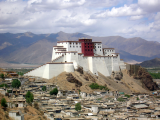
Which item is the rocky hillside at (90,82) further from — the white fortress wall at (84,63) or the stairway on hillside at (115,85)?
the white fortress wall at (84,63)

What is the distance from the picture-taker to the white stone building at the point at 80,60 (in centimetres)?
6769

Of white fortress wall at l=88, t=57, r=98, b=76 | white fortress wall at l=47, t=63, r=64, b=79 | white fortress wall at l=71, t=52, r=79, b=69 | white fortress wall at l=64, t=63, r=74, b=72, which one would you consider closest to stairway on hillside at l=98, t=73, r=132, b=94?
white fortress wall at l=88, t=57, r=98, b=76

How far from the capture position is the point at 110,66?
7738 centimetres

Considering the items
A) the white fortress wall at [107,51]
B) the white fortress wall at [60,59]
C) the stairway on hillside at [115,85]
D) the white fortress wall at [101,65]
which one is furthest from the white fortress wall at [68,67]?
the white fortress wall at [107,51]

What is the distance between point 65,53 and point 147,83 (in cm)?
2385

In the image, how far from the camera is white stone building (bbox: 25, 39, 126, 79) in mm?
67688

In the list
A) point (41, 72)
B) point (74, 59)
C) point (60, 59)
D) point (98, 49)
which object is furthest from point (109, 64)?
point (41, 72)

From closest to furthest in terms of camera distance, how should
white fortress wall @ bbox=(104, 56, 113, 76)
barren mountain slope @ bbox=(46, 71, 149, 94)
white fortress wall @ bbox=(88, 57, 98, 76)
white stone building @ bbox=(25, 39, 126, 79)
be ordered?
barren mountain slope @ bbox=(46, 71, 149, 94)
white stone building @ bbox=(25, 39, 126, 79)
white fortress wall @ bbox=(88, 57, 98, 76)
white fortress wall @ bbox=(104, 56, 113, 76)

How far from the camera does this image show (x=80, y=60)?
7156 centimetres

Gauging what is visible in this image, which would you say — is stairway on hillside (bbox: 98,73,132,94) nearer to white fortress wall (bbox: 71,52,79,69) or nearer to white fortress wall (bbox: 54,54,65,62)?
white fortress wall (bbox: 71,52,79,69)

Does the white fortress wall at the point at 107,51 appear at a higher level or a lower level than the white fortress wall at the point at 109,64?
higher

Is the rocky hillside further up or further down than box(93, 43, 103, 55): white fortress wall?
further down

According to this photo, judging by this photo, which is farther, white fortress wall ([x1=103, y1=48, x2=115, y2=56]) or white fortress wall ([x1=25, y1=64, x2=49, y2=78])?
white fortress wall ([x1=103, y1=48, x2=115, y2=56])

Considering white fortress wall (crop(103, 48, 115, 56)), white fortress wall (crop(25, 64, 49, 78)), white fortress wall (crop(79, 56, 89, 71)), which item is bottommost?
white fortress wall (crop(25, 64, 49, 78))
